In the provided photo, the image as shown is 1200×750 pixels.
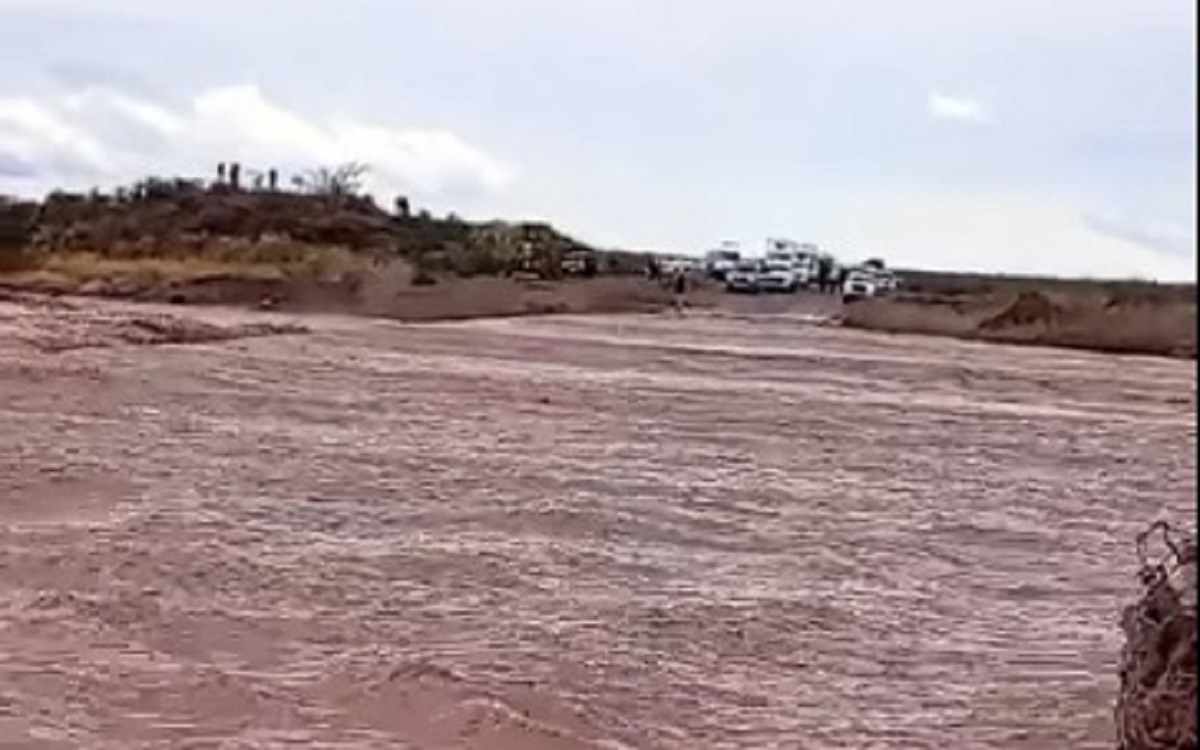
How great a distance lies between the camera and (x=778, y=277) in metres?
66.4

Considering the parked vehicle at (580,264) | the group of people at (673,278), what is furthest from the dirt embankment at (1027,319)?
the parked vehicle at (580,264)

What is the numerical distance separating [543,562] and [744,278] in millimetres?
53112

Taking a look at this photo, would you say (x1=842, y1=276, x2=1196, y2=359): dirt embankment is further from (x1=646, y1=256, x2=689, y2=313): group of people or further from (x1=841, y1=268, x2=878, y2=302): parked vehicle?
(x1=646, y1=256, x2=689, y2=313): group of people

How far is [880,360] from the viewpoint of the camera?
121 ft

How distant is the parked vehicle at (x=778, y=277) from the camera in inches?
2571

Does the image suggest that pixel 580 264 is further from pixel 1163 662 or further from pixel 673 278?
pixel 1163 662

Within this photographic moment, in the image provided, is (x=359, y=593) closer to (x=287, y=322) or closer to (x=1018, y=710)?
(x=1018, y=710)

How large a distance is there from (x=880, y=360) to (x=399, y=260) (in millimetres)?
23875

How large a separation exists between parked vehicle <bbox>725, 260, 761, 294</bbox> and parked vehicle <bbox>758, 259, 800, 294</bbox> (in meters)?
0.16

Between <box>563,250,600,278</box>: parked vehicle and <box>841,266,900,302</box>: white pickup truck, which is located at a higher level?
<box>563,250,600,278</box>: parked vehicle

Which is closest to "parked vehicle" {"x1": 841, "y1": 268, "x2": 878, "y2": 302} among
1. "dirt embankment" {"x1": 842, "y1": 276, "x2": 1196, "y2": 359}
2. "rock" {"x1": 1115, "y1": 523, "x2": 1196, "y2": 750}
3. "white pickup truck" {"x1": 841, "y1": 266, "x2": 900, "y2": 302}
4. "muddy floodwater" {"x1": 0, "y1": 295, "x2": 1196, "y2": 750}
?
"white pickup truck" {"x1": 841, "y1": 266, "x2": 900, "y2": 302}

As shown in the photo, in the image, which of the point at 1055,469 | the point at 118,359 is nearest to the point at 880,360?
the point at 118,359

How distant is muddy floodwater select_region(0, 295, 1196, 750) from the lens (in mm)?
9594

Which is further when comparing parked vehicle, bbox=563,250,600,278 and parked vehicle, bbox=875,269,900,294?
parked vehicle, bbox=875,269,900,294
